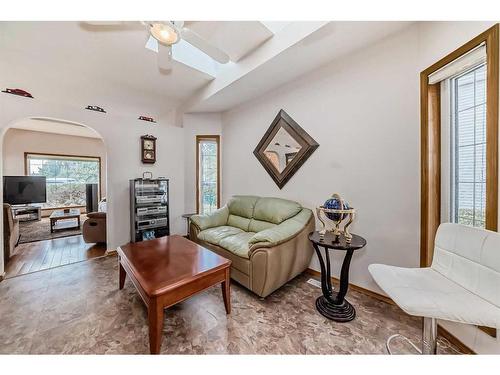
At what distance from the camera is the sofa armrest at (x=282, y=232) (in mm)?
1794

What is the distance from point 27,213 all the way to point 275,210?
6547 mm

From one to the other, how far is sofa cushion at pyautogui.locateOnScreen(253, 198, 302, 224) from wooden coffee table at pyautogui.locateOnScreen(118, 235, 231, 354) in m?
1.03

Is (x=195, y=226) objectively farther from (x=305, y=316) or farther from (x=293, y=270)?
(x=305, y=316)

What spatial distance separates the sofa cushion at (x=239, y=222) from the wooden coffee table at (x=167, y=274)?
2.98ft

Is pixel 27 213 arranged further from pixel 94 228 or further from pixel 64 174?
pixel 94 228

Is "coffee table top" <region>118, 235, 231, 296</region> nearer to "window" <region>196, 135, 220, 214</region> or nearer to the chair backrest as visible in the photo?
the chair backrest

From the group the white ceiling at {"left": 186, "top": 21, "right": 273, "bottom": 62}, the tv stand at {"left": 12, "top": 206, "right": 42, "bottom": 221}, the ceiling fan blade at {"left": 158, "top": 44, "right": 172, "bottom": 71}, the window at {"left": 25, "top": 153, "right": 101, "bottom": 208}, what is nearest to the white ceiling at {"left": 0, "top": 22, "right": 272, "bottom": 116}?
the white ceiling at {"left": 186, "top": 21, "right": 273, "bottom": 62}

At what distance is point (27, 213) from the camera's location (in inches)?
191

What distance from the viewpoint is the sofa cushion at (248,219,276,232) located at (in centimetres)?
259

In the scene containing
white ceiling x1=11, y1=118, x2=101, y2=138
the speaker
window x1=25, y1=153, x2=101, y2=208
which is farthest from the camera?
window x1=25, y1=153, x2=101, y2=208

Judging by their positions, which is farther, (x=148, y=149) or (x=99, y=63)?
(x=148, y=149)

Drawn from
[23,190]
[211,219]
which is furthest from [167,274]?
[23,190]
